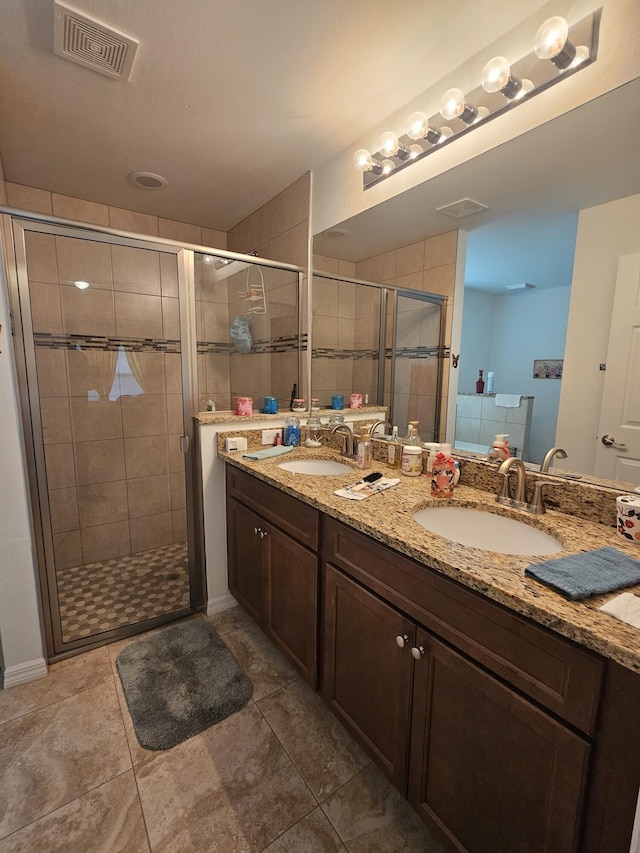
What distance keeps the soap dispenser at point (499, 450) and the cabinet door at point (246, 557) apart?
98 cm

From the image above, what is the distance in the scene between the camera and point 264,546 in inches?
64.7

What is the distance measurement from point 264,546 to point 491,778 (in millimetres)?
1062

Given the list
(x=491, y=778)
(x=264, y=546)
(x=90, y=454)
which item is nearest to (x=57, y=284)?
(x=90, y=454)

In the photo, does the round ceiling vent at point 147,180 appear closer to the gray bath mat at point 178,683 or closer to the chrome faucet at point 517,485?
the chrome faucet at point 517,485

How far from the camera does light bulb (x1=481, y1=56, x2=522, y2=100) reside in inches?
46.5

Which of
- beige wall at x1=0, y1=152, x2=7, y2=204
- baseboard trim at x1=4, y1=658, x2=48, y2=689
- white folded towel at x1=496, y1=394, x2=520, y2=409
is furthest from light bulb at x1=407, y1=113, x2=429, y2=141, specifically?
baseboard trim at x1=4, y1=658, x2=48, y2=689

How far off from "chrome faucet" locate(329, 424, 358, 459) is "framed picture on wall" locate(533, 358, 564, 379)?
2.97 feet

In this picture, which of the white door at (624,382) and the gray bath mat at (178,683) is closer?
the white door at (624,382)

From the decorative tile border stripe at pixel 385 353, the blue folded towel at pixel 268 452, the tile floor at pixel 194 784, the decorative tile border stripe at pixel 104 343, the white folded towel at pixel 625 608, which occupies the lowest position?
the tile floor at pixel 194 784

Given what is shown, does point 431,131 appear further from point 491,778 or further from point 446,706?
point 491,778

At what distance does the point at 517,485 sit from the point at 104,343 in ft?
7.26

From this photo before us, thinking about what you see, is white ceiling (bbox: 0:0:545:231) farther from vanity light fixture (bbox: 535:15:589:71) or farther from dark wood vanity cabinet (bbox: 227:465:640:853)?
dark wood vanity cabinet (bbox: 227:465:640:853)

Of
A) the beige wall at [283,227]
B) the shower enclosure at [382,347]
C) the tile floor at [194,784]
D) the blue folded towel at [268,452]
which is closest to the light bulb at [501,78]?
the shower enclosure at [382,347]

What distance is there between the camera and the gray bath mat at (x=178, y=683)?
4.58 ft
